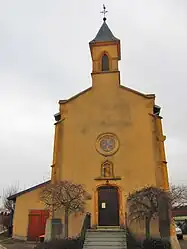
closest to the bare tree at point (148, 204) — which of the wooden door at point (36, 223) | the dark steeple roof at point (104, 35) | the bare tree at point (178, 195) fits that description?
the bare tree at point (178, 195)

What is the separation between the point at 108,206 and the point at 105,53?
38.6ft

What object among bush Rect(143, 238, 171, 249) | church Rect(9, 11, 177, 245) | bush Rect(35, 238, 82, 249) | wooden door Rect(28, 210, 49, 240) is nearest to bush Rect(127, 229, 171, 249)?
bush Rect(143, 238, 171, 249)

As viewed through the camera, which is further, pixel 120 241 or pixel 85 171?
pixel 85 171

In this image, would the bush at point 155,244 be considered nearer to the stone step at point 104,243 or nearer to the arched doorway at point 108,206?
the stone step at point 104,243

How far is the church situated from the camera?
1806cm

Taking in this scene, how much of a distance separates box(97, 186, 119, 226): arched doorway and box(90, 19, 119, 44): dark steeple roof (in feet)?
38.6

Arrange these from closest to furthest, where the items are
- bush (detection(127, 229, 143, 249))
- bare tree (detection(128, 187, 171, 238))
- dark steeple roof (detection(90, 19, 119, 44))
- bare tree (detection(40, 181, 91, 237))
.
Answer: bush (detection(127, 229, 143, 249)), bare tree (detection(128, 187, 171, 238)), bare tree (detection(40, 181, 91, 237)), dark steeple roof (detection(90, 19, 119, 44))

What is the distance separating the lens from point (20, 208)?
74.4 feet

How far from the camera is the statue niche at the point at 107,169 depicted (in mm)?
18578

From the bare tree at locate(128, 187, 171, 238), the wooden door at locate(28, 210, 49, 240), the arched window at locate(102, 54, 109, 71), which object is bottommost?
the wooden door at locate(28, 210, 49, 240)

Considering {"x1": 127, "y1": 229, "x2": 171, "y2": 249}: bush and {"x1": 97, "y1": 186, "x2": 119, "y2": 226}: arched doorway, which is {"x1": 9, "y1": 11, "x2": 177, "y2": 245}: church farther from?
{"x1": 127, "y1": 229, "x2": 171, "y2": 249}: bush

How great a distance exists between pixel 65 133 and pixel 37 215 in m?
7.09

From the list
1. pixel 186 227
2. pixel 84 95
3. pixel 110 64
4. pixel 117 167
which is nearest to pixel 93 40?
pixel 110 64

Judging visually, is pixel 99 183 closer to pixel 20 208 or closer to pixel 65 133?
pixel 65 133
